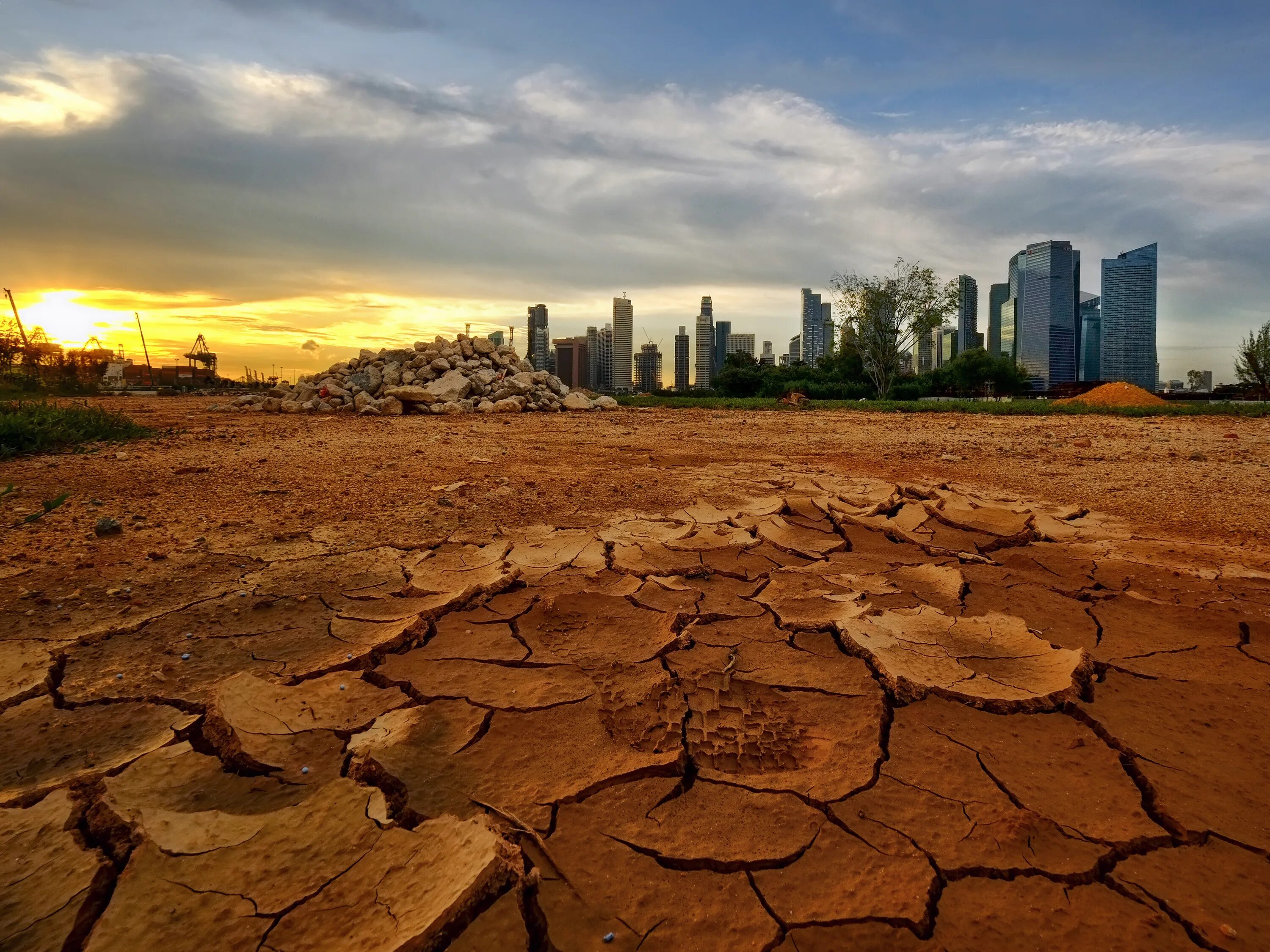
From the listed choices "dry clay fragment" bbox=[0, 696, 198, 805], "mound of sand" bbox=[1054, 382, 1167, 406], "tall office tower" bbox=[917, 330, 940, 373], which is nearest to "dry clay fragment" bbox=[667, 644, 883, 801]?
"dry clay fragment" bbox=[0, 696, 198, 805]

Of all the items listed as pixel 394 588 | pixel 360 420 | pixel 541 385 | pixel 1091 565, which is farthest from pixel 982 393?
pixel 394 588

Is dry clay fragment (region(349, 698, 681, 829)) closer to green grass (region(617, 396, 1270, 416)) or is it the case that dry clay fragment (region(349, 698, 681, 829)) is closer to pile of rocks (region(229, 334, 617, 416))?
pile of rocks (region(229, 334, 617, 416))

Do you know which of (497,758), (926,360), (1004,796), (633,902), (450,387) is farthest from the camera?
(926,360)

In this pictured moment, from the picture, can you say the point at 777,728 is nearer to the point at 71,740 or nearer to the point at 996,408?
the point at 71,740

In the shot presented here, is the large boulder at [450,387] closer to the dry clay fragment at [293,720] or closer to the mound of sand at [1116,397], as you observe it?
the dry clay fragment at [293,720]

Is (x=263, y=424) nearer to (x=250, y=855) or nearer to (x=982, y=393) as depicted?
(x=250, y=855)

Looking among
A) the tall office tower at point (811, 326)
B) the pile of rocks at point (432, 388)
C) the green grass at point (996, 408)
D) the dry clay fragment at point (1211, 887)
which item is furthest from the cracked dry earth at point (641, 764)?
the tall office tower at point (811, 326)

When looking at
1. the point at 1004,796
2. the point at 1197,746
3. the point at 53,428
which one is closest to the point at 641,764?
the point at 1004,796
